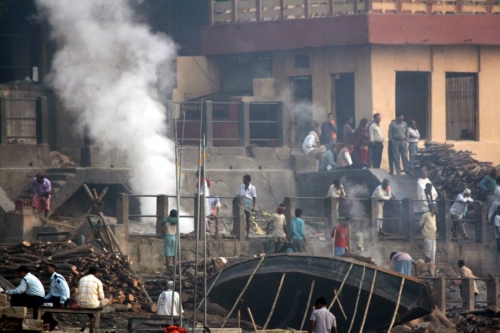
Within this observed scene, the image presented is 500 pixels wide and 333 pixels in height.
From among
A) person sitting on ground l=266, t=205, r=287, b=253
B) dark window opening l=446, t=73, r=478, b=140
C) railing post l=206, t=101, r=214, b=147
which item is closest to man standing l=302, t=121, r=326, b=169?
railing post l=206, t=101, r=214, b=147

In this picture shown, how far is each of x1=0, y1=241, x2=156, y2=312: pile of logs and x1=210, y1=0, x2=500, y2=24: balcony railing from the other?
12253mm

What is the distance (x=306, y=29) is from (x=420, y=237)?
7.79 metres

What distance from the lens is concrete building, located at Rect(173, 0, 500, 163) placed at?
127 feet

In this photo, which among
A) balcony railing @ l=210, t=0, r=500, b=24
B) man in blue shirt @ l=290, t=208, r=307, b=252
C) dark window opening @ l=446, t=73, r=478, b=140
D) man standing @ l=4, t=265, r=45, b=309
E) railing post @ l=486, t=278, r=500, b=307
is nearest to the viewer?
man standing @ l=4, t=265, r=45, b=309

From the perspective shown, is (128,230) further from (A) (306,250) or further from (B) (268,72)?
(B) (268,72)

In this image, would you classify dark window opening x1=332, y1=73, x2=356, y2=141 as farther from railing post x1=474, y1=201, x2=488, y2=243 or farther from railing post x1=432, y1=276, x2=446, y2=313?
railing post x1=432, y1=276, x2=446, y2=313

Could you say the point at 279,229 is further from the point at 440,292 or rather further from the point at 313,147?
the point at 313,147

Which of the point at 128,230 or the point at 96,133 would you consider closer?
the point at 128,230

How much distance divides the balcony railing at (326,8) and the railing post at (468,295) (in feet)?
34.8

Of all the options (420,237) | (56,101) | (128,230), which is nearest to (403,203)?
(420,237)

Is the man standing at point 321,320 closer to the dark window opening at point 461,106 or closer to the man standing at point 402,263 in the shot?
the man standing at point 402,263

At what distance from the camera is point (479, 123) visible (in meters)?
40.2

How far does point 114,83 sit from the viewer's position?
3634 centimetres

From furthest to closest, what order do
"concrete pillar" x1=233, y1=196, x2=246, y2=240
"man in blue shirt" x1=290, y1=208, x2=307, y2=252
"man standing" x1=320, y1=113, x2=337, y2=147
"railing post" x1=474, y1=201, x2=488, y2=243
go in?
"man standing" x1=320, y1=113, x2=337, y2=147 → "railing post" x1=474, y1=201, x2=488, y2=243 → "concrete pillar" x1=233, y1=196, x2=246, y2=240 → "man in blue shirt" x1=290, y1=208, x2=307, y2=252
